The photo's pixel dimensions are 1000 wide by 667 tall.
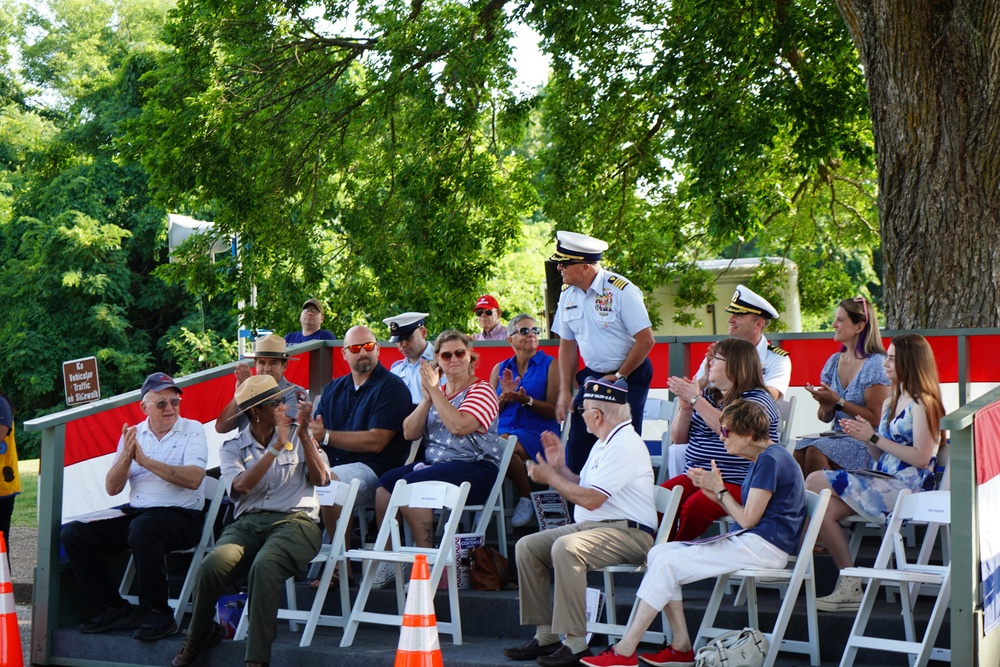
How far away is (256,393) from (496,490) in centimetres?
159

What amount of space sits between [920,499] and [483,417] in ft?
8.99

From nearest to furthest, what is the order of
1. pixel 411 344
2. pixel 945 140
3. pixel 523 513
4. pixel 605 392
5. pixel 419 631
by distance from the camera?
1. pixel 419 631
2. pixel 605 392
3. pixel 523 513
4. pixel 411 344
5. pixel 945 140

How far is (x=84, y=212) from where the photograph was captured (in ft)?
90.2

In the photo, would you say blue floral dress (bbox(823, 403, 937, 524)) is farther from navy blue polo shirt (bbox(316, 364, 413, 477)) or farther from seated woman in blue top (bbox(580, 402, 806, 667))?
navy blue polo shirt (bbox(316, 364, 413, 477))

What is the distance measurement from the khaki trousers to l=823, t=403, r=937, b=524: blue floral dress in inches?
42.9

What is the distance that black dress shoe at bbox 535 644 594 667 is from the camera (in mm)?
5828

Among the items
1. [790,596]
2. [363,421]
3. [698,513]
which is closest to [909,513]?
[790,596]

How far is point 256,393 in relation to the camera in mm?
6977

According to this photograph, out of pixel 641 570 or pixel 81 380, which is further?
pixel 81 380

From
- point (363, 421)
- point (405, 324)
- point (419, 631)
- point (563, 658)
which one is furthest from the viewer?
point (405, 324)

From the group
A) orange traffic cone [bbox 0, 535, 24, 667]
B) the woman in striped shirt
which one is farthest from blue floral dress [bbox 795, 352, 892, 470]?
orange traffic cone [bbox 0, 535, 24, 667]

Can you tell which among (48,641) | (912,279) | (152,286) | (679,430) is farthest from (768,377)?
(152,286)

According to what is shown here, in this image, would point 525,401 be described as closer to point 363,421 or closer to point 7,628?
point 363,421

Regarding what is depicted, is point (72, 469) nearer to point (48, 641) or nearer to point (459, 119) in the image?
point (48, 641)
